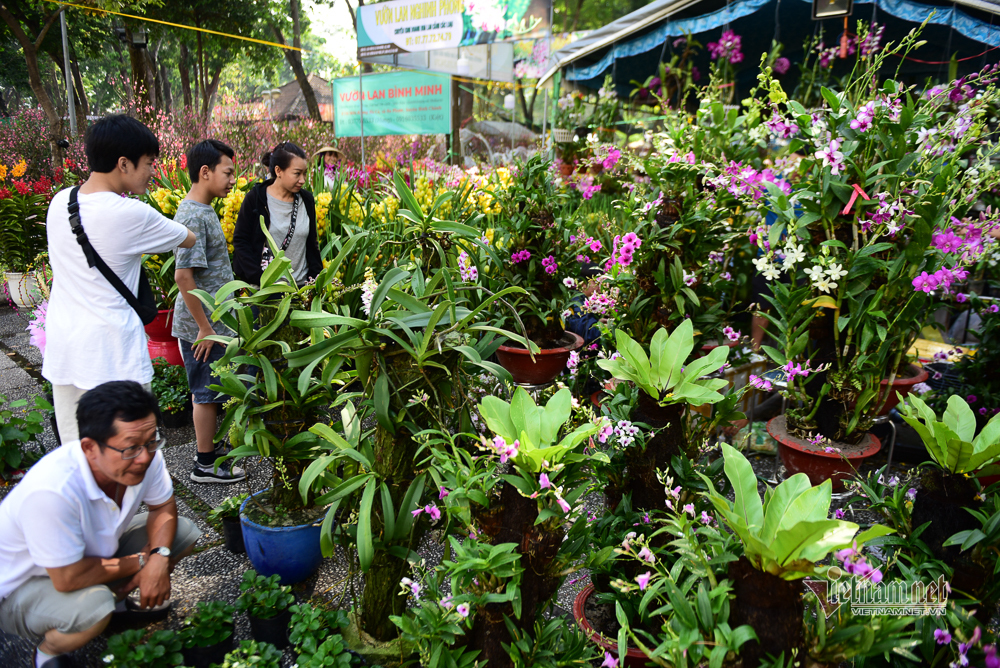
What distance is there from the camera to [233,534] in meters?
2.32

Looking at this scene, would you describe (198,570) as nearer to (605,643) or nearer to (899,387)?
(605,643)

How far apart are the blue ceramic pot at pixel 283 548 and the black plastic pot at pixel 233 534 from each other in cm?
23

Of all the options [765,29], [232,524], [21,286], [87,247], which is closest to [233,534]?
[232,524]

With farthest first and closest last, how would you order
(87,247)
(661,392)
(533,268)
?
(533,268)
(87,247)
(661,392)

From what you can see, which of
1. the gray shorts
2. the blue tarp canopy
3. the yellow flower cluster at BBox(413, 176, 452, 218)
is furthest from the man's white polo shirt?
the blue tarp canopy

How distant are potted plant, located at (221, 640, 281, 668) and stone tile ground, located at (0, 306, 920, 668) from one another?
24 cm

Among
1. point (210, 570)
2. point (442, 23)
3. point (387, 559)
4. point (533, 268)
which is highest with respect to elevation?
point (442, 23)

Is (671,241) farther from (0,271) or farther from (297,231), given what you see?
A: (0,271)

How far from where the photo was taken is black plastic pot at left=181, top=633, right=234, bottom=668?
1.64 m

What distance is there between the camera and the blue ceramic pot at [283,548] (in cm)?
202

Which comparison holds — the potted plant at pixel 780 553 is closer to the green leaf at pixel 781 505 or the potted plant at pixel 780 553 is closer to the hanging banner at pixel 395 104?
the green leaf at pixel 781 505

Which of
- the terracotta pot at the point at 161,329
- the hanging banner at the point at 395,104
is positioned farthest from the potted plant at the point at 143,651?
the hanging banner at the point at 395,104

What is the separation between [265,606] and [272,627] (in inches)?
2.7

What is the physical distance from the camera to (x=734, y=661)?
1086 millimetres
